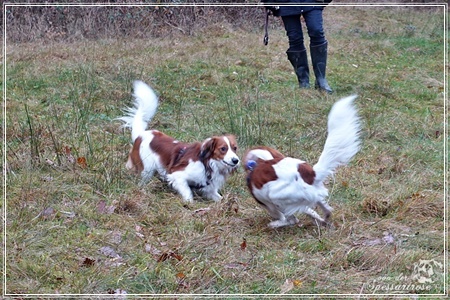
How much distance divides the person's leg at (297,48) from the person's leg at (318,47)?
0.41 ft

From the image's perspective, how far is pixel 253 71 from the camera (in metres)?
9.29

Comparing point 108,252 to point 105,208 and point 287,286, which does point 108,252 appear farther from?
point 287,286

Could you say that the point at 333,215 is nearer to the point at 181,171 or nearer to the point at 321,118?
the point at 181,171

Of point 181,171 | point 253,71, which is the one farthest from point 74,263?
point 253,71

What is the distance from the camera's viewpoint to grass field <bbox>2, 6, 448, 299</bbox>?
11.5 ft

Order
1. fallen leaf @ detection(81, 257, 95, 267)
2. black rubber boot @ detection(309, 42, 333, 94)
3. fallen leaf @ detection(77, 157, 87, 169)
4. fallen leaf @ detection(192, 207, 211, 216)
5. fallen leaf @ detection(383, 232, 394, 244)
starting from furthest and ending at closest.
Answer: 1. black rubber boot @ detection(309, 42, 333, 94)
2. fallen leaf @ detection(77, 157, 87, 169)
3. fallen leaf @ detection(192, 207, 211, 216)
4. fallen leaf @ detection(383, 232, 394, 244)
5. fallen leaf @ detection(81, 257, 95, 267)

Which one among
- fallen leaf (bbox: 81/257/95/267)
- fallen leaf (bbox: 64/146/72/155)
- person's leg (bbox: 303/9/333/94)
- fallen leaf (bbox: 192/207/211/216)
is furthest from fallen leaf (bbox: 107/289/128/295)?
person's leg (bbox: 303/9/333/94)

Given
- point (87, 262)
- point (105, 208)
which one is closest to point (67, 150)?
point (105, 208)

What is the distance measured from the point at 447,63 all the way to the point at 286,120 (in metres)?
5.50

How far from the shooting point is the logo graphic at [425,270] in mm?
A: 3490

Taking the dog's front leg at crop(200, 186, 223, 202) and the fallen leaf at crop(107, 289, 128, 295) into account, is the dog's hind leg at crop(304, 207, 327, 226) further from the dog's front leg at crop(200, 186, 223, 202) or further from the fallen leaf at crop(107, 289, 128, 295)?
the fallen leaf at crop(107, 289, 128, 295)

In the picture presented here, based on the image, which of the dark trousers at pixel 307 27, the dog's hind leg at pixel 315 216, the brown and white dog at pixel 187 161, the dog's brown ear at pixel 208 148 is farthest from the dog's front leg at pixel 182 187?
the dark trousers at pixel 307 27

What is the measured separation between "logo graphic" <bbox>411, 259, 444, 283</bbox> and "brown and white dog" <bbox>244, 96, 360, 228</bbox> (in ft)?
2.43

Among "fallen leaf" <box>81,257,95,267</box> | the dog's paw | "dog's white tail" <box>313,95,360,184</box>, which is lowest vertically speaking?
the dog's paw
